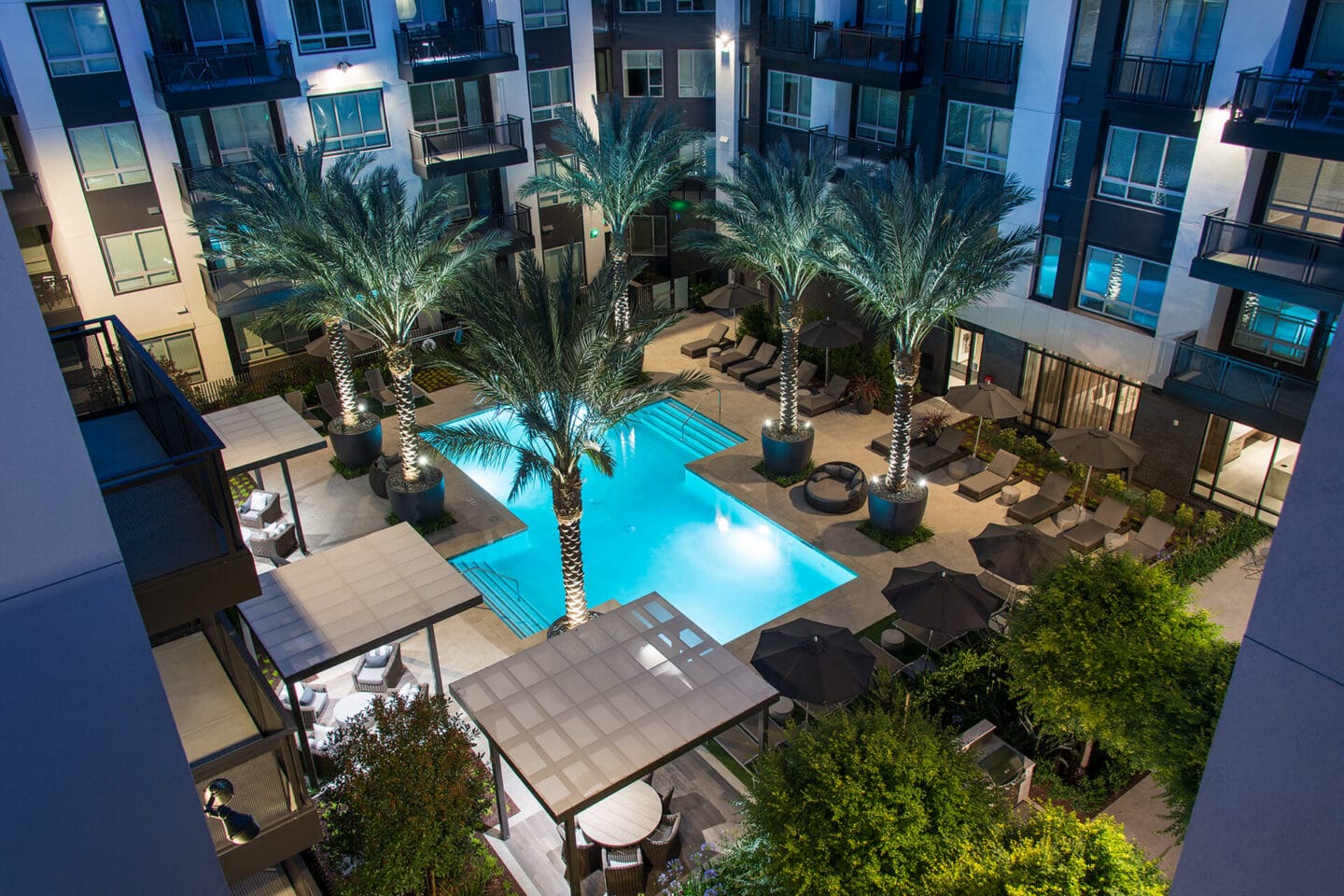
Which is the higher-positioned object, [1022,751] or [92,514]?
[92,514]

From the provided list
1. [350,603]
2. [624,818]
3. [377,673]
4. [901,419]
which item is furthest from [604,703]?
[901,419]

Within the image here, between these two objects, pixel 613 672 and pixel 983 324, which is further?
pixel 983 324

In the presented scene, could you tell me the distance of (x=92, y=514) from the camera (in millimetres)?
5633

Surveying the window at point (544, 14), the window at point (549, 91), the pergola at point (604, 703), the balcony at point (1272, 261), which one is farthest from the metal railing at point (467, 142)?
the balcony at point (1272, 261)

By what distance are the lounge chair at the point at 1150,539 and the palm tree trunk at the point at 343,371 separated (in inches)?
681

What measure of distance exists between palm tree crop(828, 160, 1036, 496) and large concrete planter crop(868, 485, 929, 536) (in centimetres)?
177

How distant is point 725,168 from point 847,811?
78.5 ft

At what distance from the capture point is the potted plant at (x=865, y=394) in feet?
85.8

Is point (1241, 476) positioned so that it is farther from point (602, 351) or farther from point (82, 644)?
point (82, 644)

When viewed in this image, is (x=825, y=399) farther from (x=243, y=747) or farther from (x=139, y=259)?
(x=243, y=747)

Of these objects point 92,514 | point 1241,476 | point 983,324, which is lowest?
point 1241,476

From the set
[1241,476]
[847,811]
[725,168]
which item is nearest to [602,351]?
[847,811]

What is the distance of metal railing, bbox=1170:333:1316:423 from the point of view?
1845cm

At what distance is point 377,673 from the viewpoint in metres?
17.2
